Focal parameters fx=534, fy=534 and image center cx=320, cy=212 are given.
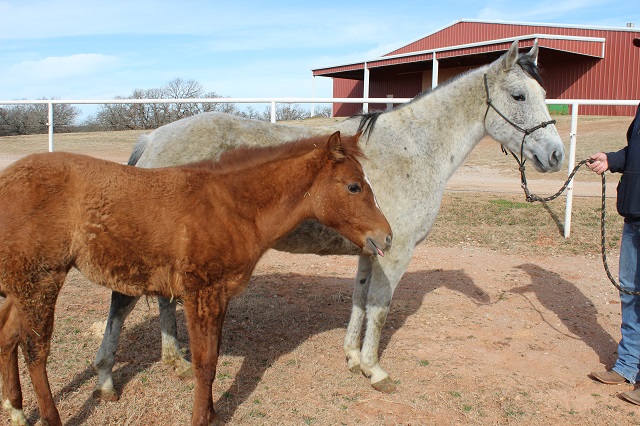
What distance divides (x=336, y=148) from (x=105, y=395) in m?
2.37

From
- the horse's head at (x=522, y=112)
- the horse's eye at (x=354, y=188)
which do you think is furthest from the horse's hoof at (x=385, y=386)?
the horse's head at (x=522, y=112)

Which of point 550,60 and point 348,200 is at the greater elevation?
point 550,60

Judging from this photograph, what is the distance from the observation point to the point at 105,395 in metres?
3.75

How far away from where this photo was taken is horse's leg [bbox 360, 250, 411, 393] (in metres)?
4.13

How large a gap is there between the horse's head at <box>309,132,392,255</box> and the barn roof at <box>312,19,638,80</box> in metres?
17.1

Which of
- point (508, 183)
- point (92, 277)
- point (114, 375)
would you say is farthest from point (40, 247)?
point (508, 183)

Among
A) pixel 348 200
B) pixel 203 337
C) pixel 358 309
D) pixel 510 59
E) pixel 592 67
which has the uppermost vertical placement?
pixel 592 67

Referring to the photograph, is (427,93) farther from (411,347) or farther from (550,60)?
(550,60)

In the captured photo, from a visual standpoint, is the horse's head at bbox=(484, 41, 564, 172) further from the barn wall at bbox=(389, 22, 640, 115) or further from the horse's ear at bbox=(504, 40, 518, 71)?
the barn wall at bbox=(389, 22, 640, 115)

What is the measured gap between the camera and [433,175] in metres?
4.33

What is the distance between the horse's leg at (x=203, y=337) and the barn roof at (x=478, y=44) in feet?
58.7

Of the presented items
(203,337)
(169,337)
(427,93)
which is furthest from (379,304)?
(427,93)

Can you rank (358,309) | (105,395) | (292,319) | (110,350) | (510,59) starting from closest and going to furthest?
1. (105,395)
2. (110,350)
3. (510,59)
4. (358,309)
5. (292,319)

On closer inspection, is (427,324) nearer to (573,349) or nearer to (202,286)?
(573,349)
